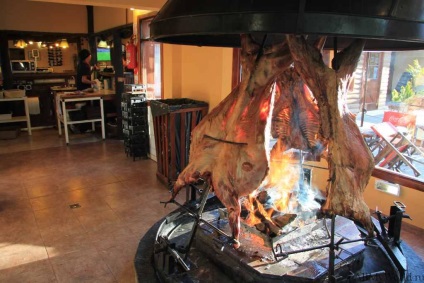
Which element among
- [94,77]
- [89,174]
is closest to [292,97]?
[89,174]

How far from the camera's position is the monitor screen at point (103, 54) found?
30.7 feet

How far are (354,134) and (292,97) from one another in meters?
0.51

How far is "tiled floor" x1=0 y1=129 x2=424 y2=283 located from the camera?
2705 millimetres

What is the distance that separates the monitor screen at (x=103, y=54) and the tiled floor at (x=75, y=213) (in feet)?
13.9

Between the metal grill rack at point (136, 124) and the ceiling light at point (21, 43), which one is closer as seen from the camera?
the metal grill rack at point (136, 124)

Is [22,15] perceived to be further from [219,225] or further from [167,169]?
[219,225]

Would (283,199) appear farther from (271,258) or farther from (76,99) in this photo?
(76,99)

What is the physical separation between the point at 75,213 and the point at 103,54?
6.72 m

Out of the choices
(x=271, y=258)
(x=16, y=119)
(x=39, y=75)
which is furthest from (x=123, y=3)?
(x=39, y=75)

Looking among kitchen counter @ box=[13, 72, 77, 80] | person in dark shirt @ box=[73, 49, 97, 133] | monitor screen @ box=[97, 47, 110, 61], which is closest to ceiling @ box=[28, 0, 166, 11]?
person in dark shirt @ box=[73, 49, 97, 133]

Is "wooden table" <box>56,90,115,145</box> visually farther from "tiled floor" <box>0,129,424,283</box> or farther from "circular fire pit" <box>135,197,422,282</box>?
"circular fire pit" <box>135,197,422,282</box>

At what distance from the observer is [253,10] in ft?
3.94

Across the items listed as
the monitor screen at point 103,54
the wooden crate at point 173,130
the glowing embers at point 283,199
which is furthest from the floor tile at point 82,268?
the monitor screen at point 103,54

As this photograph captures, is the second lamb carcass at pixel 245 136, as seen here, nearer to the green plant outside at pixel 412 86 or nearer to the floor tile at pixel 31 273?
the floor tile at pixel 31 273
